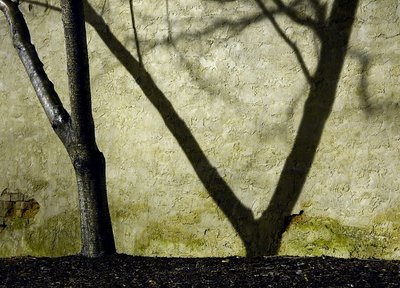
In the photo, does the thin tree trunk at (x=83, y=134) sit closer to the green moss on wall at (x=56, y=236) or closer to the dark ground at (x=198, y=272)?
the dark ground at (x=198, y=272)

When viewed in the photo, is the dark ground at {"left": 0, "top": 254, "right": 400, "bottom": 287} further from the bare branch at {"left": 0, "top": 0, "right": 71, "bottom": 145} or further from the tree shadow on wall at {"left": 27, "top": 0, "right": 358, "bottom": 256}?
the bare branch at {"left": 0, "top": 0, "right": 71, "bottom": 145}

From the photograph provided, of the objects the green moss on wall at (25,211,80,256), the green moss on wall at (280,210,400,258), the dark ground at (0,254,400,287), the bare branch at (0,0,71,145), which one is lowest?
the dark ground at (0,254,400,287)

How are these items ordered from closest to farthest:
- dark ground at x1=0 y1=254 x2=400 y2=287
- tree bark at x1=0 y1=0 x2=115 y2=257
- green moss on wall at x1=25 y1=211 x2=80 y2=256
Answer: dark ground at x1=0 y1=254 x2=400 y2=287, tree bark at x1=0 y1=0 x2=115 y2=257, green moss on wall at x1=25 y1=211 x2=80 y2=256

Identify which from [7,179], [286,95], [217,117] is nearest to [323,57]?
[286,95]

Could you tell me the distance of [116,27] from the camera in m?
5.50

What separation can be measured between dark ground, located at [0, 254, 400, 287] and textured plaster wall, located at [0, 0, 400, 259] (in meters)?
0.43

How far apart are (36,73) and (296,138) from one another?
1.85 meters

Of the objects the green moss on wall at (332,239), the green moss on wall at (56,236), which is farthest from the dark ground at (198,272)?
the green moss on wall at (56,236)

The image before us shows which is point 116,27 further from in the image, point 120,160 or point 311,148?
point 311,148

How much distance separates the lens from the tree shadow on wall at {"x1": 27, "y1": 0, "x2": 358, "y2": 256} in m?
4.87

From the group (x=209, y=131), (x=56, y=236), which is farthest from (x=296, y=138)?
(x=56, y=236)

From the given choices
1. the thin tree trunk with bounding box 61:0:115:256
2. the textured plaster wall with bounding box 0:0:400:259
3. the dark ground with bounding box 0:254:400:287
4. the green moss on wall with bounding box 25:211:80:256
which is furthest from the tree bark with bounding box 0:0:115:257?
the green moss on wall with bounding box 25:211:80:256

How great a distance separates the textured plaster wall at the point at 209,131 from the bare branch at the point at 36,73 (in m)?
0.42

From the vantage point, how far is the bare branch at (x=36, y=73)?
4887 millimetres
